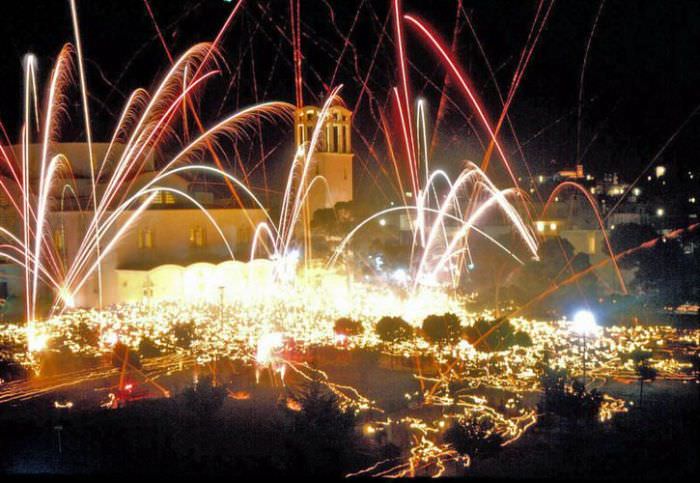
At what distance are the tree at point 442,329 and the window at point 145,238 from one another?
1329 cm

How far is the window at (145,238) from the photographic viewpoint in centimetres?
2434

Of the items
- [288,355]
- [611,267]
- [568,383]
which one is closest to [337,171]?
[611,267]

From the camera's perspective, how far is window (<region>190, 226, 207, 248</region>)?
26109 mm

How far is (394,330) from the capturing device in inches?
592

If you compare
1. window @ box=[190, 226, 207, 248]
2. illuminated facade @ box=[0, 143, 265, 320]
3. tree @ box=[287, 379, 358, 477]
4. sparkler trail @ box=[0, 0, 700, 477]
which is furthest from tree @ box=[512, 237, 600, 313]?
window @ box=[190, 226, 207, 248]

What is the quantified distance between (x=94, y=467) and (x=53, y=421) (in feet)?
7.95

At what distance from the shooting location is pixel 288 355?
15141 millimetres

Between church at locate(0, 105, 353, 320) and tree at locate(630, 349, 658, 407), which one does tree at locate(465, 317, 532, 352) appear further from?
church at locate(0, 105, 353, 320)

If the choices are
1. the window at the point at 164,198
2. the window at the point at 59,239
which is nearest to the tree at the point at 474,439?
the window at the point at 59,239

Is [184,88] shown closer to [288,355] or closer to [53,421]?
[288,355]

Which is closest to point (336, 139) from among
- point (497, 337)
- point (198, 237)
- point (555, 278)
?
point (198, 237)

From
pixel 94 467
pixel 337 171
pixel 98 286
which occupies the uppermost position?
pixel 337 171

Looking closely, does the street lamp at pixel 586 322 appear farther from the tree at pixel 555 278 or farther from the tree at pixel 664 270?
the tree at pixel 664 270

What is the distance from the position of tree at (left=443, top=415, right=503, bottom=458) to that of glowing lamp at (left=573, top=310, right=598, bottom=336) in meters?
7.99
